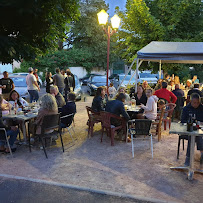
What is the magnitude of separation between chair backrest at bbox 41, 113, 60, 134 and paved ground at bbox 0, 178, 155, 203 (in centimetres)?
147

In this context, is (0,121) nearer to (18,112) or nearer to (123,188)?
(18,112)

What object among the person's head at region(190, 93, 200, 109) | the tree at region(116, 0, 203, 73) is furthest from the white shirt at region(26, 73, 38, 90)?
the person's head at region(190, 93, 200, 109)

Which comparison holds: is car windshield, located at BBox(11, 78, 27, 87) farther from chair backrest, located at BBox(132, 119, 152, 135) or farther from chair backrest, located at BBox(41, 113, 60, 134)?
chair backrest, located at BBox(132, 119, 152, 135)

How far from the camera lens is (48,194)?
163 inches

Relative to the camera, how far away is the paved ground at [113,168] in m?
4.30

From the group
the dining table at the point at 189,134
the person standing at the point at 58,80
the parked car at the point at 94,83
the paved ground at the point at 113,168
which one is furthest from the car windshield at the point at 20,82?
the dining table at the point at 189,134

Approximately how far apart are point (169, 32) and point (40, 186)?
13.7 metres

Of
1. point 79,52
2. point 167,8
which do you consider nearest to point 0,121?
point 167,8

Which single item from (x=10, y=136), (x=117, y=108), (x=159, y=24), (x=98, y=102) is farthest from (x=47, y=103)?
(x=159, y=24)

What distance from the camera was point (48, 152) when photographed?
6.07m

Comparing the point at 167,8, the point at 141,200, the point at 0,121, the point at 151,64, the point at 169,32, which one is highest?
the point at 167,8

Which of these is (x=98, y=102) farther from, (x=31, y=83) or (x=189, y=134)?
(x=31, y=83)

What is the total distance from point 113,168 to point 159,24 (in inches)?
459

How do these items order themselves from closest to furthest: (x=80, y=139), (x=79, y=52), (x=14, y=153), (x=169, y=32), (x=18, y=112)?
(x=14, y=153), (x=18, y=112), (x=80, y=139), (x=169, y=32), (x=79, y=52)
